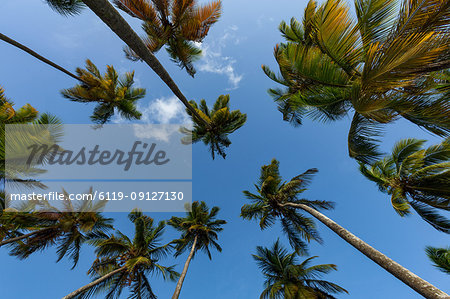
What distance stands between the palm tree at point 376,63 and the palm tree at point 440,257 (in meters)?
7.04

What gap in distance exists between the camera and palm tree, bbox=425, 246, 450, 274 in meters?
7.65

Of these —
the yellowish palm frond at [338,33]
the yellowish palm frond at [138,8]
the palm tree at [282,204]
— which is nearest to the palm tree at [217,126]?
the palm tree at [282,204]

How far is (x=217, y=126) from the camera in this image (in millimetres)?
10930

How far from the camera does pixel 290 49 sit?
4195mm

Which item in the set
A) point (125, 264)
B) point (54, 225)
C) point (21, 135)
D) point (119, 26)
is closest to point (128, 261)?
point (125, 264)

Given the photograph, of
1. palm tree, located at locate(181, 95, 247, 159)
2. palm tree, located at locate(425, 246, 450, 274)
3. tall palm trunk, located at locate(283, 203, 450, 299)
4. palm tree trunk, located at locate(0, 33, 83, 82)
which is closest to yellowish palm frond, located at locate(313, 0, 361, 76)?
tall palm trunk, located at locate(283, 203, 450, 299)

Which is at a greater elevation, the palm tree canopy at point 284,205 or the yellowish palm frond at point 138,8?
the yellowish palm frond at point 138,8

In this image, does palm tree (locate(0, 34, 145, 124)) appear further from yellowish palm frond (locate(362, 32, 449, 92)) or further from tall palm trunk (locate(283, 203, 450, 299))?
tall palm trunk (locate(283, 203, 450, 299))

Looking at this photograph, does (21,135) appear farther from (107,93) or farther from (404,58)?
(404,58)

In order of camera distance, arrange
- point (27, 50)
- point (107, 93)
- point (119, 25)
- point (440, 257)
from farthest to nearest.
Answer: point (107, 93), point (440, 257), point (27, 50), point (119, 25)

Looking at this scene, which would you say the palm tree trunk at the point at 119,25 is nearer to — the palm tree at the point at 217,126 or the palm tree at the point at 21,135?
the palm tree at the point at 21,135

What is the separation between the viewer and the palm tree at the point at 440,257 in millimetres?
7652

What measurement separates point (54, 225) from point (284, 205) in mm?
11945

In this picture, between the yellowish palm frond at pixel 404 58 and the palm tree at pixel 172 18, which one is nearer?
the yellowish palm frond at pixel 404 58
